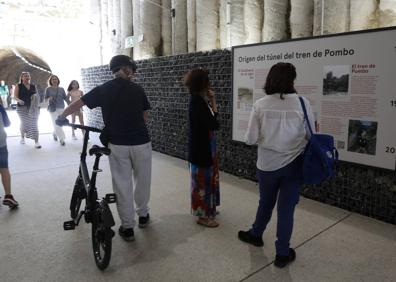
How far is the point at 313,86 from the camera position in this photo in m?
3.44

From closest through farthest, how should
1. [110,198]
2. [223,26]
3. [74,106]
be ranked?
1. [110,198]
2. [74,106]
3. [223,26]

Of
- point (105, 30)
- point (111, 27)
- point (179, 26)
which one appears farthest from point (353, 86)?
point (105, 30)

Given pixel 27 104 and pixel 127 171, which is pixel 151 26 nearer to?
pixel 27 104

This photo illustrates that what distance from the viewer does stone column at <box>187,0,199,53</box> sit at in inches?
219

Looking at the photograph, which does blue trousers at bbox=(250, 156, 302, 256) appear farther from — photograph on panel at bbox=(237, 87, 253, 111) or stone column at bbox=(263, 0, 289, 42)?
stone column at bbox=(263, 0, 289, 42)

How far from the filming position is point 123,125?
8.61ft

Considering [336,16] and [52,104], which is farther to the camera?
[52,104]

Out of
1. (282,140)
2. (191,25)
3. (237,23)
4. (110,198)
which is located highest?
(191,25)

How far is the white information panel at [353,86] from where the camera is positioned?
289 cm

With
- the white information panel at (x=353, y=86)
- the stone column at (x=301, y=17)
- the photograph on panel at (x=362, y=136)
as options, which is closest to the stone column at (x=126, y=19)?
the stone column at (x=301, y=17)

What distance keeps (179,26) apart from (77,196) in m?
3.95

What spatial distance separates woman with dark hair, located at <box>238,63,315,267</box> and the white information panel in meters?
1.09

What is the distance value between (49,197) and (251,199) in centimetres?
229


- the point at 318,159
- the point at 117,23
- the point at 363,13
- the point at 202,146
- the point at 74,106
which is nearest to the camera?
the point at 318,159
